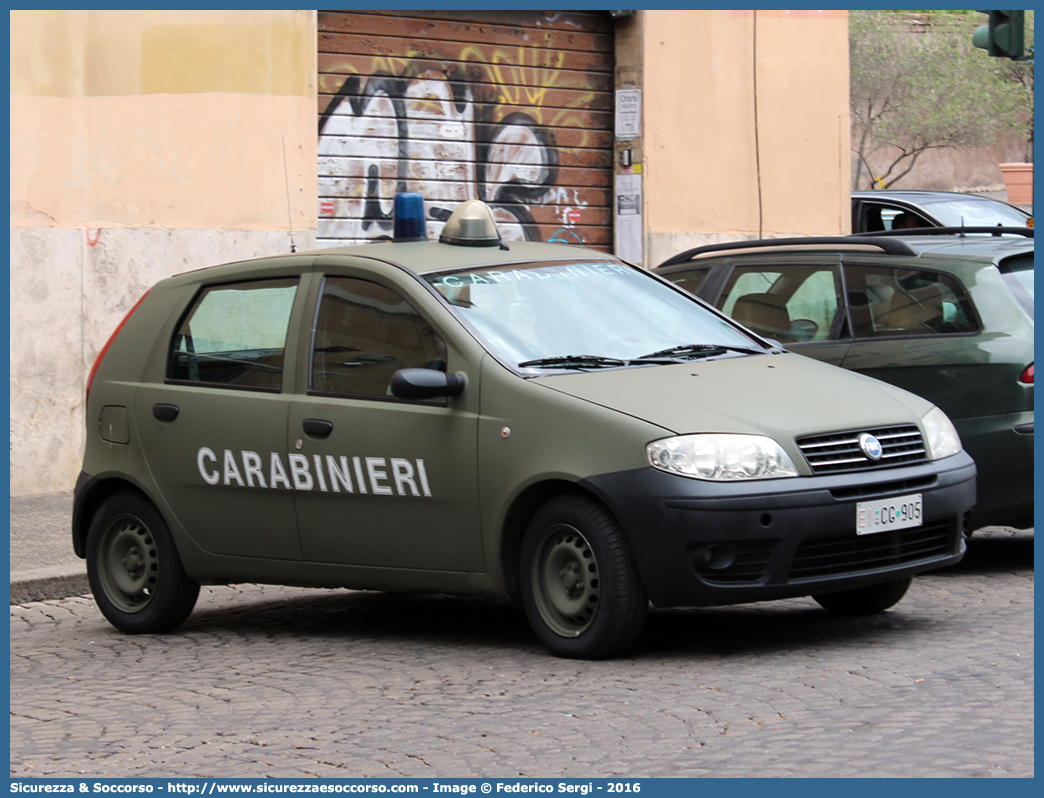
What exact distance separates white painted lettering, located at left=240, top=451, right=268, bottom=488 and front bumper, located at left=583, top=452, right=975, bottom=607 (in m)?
1.68

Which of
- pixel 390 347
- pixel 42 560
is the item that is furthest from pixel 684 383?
pixel 42 560

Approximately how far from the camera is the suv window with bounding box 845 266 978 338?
26.1 ft

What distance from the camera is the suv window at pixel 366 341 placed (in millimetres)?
6539

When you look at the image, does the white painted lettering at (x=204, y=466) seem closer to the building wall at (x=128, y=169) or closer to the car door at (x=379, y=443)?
the car door at (x=379, y=443)

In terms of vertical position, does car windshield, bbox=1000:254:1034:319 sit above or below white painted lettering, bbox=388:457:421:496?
above

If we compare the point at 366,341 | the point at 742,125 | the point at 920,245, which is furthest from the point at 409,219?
the point at 742,125

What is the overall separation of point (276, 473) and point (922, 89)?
3310 cm

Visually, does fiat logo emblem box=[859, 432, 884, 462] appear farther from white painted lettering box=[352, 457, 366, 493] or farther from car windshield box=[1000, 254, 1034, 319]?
car windshield box=[1000, 254, 1034, 319]

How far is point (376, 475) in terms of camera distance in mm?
6523

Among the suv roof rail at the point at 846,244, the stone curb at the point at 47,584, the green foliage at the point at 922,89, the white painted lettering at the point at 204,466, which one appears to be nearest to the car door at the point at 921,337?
the suv roof rail at the point at 846,244

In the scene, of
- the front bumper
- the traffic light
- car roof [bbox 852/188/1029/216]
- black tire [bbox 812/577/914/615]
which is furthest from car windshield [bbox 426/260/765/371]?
car roof [bbox 852/188/1029/216]

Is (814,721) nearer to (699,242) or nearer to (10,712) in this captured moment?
(10,712)

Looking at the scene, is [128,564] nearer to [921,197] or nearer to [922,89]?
[921,197]
